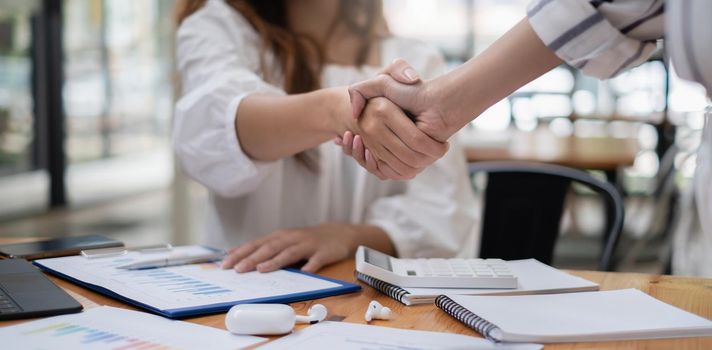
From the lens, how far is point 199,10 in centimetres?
159

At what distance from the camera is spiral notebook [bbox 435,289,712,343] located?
741mm

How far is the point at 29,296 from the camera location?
0.86m

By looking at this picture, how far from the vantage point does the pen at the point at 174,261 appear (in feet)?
3.45

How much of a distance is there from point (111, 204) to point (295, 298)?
4629 mm

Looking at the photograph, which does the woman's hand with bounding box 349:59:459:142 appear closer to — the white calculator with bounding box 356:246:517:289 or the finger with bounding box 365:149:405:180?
the finger with bounding box 365:149:405:180

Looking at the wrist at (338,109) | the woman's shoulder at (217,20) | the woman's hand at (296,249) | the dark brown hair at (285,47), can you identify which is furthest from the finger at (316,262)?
the woman's shoulder at (217,20)

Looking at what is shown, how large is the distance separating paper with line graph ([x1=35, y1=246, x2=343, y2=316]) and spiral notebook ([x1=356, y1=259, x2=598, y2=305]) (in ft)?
0.25

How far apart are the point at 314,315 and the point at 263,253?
0.30 meters

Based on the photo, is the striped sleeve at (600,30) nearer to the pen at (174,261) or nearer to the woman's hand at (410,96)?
the woman's hand at (410,96)

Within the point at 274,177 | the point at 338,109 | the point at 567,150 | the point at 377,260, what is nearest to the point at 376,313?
the point at 377,260

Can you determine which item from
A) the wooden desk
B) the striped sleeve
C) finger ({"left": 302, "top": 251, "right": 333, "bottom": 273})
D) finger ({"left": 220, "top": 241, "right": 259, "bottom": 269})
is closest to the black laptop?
finger ({"left": 220, "top": 241, "right": 259, "bottom": 269})

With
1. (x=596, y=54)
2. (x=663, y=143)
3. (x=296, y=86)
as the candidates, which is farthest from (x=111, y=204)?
(x=596, y=54)

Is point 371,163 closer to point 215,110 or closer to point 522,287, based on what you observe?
point 215,110

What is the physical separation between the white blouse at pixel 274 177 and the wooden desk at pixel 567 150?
1.88m
